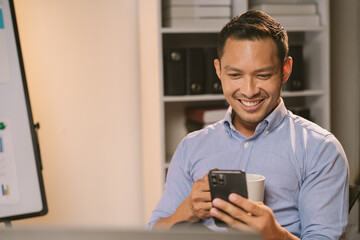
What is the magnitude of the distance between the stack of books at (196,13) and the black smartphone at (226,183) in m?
1.55

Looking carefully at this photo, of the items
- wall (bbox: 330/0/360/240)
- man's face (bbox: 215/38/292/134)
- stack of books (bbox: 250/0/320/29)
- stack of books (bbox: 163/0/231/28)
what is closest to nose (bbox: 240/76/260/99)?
man's face (bbox: 215/38/292/134)

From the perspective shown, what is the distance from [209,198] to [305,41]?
1882mm

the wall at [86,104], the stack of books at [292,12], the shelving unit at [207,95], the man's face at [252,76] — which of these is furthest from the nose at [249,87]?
the wall at [86,104]

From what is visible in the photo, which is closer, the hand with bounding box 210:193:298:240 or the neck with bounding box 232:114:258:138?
the hand with bounding box 210:193:298:240

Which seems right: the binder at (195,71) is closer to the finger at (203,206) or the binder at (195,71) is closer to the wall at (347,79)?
the wall at (347,79)

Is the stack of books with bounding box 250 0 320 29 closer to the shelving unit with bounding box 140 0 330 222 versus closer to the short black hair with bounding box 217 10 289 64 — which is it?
the shelving unit with bounding box 140 0 330 222

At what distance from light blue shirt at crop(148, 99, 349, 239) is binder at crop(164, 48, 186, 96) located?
975 millimetres

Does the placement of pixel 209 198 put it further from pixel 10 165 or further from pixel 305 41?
pixel 305 41

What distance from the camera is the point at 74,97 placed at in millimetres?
2645

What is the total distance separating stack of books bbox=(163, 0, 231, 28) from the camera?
2.50 m

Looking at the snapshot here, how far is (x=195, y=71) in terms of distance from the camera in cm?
252

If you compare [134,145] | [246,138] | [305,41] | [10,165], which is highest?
[305,41]

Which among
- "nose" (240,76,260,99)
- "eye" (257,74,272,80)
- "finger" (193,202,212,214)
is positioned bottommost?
"finger" (193,202,212,214)

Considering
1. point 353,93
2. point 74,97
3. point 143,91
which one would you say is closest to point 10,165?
point 74,97
